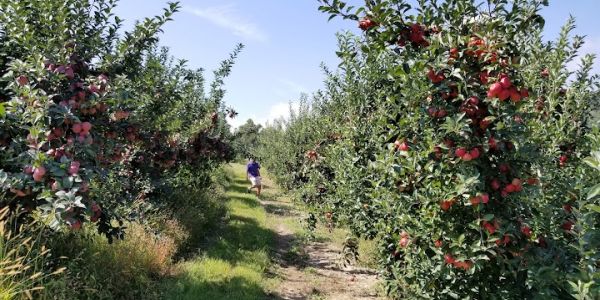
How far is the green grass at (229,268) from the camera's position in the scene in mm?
5457

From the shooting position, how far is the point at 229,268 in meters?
6.56

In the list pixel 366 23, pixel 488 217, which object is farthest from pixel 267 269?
pixel 366 23

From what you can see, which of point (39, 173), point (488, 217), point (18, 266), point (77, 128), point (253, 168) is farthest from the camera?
point (253, 168)

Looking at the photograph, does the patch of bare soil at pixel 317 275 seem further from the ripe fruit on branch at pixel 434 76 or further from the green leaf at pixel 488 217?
the ripe fruit on branch at pixel 434 76

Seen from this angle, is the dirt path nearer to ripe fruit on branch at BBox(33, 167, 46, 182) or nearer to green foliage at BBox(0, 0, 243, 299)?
green foliage at BBox(0, 0, 243, 299)

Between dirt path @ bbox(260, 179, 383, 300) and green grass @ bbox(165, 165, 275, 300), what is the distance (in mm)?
313

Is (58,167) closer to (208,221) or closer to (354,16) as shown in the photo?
(354,16)

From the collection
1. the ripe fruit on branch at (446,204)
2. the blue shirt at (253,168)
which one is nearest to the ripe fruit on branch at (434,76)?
the ripe fruit on branch at (446,204)

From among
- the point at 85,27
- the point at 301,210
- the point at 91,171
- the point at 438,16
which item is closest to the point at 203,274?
the point at 91,171

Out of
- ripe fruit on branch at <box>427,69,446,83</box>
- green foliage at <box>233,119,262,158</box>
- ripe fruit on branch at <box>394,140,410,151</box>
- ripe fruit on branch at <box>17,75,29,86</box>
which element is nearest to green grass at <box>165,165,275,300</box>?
ripe fruit on branch at <box>17,75,29,86</box>

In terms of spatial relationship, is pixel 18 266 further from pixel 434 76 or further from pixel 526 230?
pixel 526 230

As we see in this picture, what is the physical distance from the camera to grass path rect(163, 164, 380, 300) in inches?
225

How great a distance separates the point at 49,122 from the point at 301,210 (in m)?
11.7

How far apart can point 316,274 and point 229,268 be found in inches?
66.4
